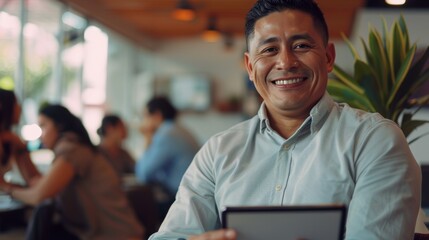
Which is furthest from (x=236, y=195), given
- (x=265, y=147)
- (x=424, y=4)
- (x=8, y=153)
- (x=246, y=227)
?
(x=424, y=4)

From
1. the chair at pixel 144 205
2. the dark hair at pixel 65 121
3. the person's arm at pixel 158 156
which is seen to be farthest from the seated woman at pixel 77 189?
the person's arm at pixel 158 156

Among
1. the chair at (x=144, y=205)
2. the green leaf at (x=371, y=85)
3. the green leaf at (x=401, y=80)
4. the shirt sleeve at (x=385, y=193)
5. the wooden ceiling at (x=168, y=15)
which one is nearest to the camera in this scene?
the shirt sleeve at (x=385, y=193)

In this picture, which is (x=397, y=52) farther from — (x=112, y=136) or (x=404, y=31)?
(x=112, y=136)

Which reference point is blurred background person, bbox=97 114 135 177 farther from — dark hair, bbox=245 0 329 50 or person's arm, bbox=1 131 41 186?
dark hair, bbox=245 0 329 50

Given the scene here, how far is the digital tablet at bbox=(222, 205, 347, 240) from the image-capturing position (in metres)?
1.27

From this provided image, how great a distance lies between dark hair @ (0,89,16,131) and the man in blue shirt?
2991 mm

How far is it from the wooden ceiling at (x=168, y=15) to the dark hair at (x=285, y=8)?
5520 mm

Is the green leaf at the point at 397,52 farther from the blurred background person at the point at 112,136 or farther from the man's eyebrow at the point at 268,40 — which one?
the blurred background person at the point at 112,136

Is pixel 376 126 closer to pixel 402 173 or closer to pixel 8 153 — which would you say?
pixel 402 173

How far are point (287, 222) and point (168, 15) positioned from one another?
8.04 meters

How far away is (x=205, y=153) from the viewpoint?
1.75 m

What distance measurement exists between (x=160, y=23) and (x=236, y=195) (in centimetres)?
849

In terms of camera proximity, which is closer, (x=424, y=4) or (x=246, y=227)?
(x=246, y=227)

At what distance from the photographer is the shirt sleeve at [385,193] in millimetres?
1400
